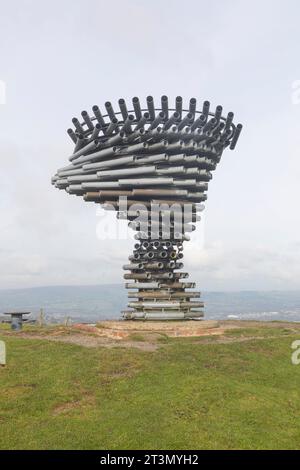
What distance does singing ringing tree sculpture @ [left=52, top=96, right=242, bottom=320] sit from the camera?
31.2 metres

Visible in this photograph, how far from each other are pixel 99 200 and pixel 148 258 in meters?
5.27

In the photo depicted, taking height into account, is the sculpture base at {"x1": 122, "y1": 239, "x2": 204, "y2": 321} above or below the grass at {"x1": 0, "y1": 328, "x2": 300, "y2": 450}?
above

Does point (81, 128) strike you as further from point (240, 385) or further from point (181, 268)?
point (240, 385)

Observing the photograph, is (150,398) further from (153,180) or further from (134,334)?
(153,180)

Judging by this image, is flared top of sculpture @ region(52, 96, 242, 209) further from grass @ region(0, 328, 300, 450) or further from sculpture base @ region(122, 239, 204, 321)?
grass @ region(0, 328, 300, 450)

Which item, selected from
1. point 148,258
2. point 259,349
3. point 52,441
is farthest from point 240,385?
point 148,258

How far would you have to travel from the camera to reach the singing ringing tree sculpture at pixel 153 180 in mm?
31219

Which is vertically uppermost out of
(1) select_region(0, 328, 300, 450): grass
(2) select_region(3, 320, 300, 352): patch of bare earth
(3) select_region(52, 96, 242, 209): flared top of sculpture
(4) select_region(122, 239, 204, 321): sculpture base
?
(3) select_region(52, 96, 242, 209): flared top of sculpture

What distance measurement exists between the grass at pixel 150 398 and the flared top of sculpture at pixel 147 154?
12405 mm

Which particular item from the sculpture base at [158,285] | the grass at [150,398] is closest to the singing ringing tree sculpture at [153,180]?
the sculpture base at [158,285]

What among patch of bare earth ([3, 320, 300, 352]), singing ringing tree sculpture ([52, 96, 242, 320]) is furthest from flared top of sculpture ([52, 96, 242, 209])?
patch of bare earth ([3, 320, 300, 352])

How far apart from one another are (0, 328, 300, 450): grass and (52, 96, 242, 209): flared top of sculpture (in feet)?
40.7

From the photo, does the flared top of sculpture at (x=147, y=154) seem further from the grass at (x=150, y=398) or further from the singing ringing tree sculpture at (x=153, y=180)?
the grass at (x=150, y=398)

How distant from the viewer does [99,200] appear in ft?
109
